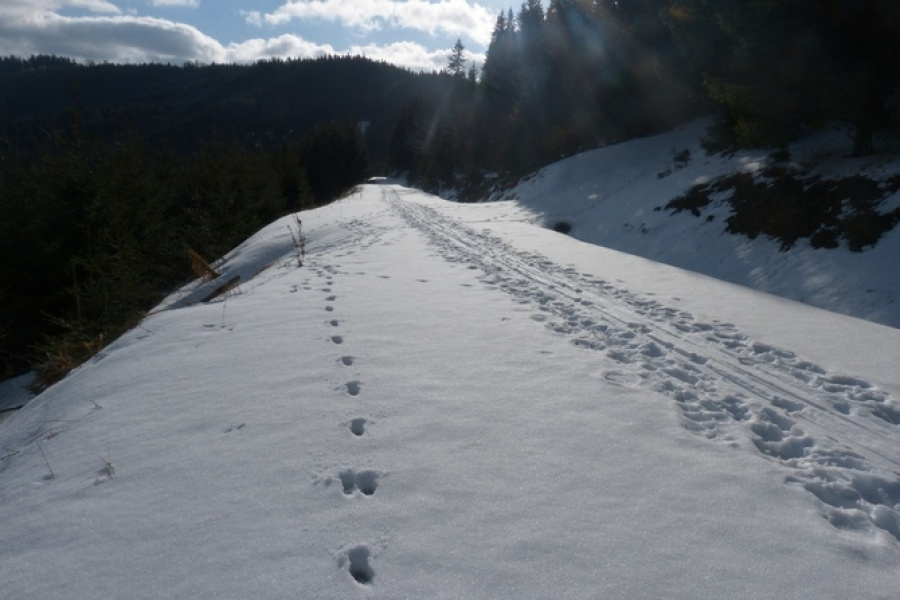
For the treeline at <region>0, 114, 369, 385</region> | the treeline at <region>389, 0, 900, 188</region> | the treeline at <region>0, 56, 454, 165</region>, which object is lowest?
the treeline at <region>0, 114, 369, 385</region>

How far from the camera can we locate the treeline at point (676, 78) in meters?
10.1

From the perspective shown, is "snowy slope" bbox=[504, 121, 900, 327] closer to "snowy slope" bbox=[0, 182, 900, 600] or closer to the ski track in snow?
"snowy slope" bbox=[0, 182, 900, 600]

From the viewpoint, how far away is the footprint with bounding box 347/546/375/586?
2.29 meters

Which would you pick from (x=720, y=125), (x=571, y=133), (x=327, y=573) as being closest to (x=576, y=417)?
(x=327, y=573)

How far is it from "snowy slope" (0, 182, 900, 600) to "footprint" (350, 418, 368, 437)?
1 centimetres

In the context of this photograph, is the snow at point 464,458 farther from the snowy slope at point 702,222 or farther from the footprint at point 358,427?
the snowy slope at point 702,222

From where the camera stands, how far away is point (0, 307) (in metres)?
12.7

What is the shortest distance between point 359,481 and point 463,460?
60cm

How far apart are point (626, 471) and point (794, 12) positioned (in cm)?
1092

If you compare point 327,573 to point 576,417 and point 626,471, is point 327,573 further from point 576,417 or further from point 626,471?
point 576,417

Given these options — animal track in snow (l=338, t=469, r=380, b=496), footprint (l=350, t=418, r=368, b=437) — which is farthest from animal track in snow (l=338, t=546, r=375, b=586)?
footprint (l=350, t=418, r=368, b=437)

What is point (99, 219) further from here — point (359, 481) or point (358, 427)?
point (359, 481)

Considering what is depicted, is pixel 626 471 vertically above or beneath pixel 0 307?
above

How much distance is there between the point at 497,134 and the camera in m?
Result: 38.0
